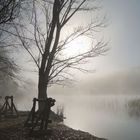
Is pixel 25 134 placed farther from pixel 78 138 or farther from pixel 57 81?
pixel 57 81

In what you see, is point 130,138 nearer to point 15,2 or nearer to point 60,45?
point 60,45

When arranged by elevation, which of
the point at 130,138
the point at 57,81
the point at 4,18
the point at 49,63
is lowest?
the point at 130,138

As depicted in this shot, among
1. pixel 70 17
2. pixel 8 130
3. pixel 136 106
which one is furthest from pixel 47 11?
pixel 136 106

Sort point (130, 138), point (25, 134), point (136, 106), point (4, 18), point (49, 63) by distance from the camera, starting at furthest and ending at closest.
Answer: point (136, 106) → point (130, 138) → point (49, 63) → point (4, 18) → point (25, 134)

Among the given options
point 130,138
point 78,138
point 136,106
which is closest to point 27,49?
point 78,138

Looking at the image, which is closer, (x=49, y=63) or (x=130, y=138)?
(x=49, y=63)

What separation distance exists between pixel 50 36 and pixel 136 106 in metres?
26.8

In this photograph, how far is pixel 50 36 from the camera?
15.5 meters

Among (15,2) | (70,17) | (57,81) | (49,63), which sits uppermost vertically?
(70,17)

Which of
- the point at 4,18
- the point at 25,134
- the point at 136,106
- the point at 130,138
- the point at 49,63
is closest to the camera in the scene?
the point at 25,134

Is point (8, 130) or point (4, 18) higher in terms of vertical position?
point (4, 18)

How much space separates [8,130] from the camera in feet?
31.1

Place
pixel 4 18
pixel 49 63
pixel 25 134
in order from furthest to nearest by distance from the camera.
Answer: pixel 49 63 → pixel 4 18 → pixel 25 134

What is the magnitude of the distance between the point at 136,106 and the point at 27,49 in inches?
1057
